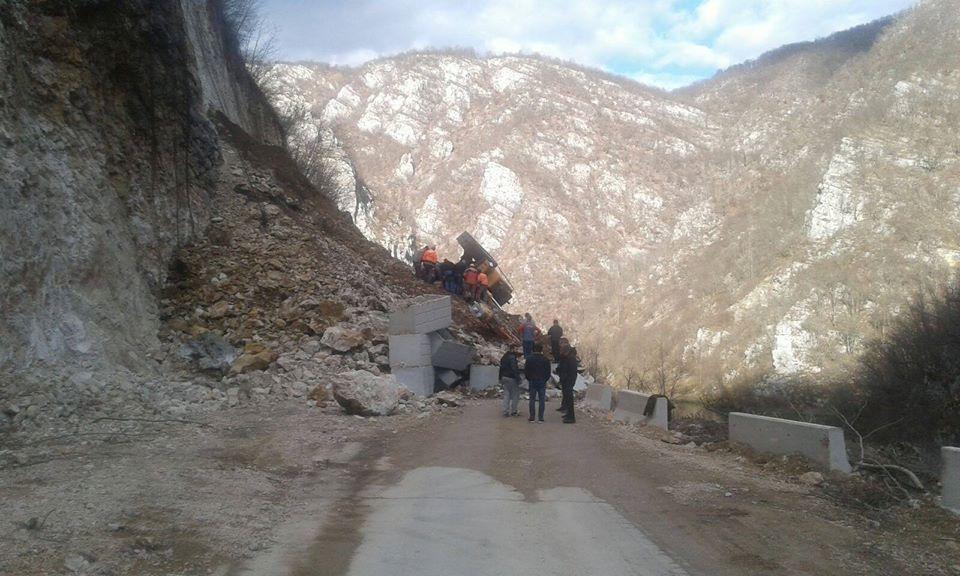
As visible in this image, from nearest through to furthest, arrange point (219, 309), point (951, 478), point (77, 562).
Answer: point (77, 562)
point (951, 478)
point (219, 309)

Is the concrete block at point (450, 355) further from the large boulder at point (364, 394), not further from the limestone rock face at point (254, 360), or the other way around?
the limestone rock face at point (254, 360)

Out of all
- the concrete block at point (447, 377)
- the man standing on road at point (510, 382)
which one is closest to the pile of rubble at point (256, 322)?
the concrete block at point (447, 377)

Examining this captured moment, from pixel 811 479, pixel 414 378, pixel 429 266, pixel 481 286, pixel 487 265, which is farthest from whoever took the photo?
pixel 487 265

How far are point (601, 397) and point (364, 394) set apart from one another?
6.21 meters

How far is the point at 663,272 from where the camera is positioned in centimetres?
7088

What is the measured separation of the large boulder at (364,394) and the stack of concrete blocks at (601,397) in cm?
511

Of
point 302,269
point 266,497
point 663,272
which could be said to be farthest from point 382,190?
point 266,497

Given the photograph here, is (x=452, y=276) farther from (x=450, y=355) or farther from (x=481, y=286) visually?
(x=450, y=355)

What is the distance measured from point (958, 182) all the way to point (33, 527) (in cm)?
5837

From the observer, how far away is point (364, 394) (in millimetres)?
12281

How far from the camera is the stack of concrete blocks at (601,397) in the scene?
15684mm

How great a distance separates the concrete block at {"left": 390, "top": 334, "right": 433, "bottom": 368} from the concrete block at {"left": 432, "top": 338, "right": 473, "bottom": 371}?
0.70 meters

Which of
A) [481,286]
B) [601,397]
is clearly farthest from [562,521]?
[481,286]

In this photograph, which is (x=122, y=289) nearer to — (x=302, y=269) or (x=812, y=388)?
(x=302, y=269)
